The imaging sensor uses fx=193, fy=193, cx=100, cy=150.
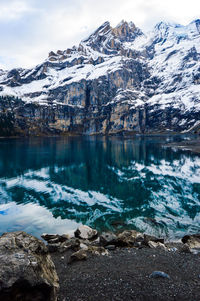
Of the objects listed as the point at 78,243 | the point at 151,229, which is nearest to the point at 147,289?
the point at 78,243

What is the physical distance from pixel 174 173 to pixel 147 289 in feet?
115

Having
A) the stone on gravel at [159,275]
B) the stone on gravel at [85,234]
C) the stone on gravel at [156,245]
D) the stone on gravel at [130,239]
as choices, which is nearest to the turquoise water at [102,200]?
the stone on gravel at [85,234]

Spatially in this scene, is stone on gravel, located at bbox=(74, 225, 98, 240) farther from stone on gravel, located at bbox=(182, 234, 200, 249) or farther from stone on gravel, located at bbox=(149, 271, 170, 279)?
stone on gravel, located at bbox=(149, 271, 170, 279)

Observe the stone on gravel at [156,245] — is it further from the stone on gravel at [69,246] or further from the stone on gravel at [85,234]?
the stone on gravel at [69,246]

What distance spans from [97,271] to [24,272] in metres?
4.51

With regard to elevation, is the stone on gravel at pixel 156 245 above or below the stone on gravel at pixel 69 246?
below

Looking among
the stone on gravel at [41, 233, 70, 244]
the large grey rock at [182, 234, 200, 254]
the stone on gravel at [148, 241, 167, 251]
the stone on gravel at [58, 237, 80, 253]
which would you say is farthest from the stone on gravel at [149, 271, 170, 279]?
the stone on gravel at [41, 233, 70, 244]

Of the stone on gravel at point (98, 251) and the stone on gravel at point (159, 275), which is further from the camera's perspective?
the stone on gravel at point (98, 251)

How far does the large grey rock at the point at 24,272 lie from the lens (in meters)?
5.43

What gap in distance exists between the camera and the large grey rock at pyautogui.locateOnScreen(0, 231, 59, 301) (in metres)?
5.43

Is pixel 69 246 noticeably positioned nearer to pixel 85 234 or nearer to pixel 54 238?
pixel 54 238

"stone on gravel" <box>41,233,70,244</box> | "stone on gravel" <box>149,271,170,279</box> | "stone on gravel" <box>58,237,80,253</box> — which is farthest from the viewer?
"stone on gravel" <box>41,233,70,244</box>

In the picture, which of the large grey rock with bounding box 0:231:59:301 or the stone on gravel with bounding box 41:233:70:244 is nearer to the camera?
the large grey rock with bounding box 0:231:59:301

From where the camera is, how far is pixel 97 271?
29.9ft
